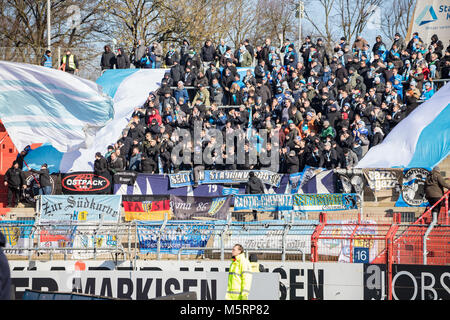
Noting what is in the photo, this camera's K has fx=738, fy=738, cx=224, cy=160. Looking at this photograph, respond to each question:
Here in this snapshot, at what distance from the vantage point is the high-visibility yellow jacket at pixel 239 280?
37.7ft

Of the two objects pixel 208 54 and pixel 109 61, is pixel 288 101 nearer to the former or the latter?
pixel 208 54

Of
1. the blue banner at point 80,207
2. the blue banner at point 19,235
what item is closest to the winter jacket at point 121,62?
the blue banner at point 80,207

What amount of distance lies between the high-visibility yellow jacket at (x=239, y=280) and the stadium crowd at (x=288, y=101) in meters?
11.4

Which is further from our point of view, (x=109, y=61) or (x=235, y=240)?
(x=109, y=61)

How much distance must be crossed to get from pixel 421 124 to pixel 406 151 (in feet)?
3.46

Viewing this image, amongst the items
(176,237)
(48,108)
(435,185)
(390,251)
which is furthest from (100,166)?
(390,251)

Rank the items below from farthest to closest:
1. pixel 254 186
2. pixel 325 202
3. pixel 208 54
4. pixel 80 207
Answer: pixel 208 54, pixel 254 186, pixel 80 207, pixel 325 202

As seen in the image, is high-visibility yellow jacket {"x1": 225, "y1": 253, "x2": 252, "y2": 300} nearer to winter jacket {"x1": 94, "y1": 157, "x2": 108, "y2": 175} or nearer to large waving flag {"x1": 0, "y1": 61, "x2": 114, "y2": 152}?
winter jacket {"x1": 94, "y1": 157, "x2": 108, "y2": 175}

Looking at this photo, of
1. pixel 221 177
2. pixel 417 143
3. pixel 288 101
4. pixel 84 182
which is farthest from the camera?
pixel 288 101

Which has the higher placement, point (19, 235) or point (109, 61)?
point (109, 61)

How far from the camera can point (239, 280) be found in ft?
37.9

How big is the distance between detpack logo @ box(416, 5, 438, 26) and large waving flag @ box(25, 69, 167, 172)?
10.5 meters

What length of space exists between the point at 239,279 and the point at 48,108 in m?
15.1

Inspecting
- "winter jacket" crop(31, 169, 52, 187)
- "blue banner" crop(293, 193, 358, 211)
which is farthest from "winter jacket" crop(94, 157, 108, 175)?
"blue banner" crop(293, 193, 358, 211)
